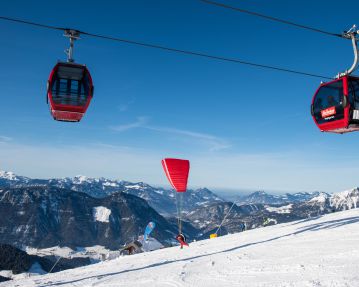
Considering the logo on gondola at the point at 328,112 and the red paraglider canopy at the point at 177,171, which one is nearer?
the logo on gondola at the point at 328,112

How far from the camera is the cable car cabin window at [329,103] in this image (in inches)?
647

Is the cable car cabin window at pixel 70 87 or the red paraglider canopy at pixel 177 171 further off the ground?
the cable car cabin window at pixel 70 87

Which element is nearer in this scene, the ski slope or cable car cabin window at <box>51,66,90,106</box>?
the ski slope

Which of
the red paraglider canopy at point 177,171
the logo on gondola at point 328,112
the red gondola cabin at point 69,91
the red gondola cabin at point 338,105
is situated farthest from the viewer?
the red paraglider canopy at point 177,171

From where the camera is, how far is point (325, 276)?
970 centimetres

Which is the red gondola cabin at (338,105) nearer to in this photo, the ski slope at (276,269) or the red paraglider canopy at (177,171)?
the ski slope at (276,269)

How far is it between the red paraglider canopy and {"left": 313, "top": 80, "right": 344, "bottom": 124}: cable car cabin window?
42.7ft

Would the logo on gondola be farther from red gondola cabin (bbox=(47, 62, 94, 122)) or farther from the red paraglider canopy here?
the red paraglider canopy

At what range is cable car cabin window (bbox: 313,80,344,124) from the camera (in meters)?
16.4

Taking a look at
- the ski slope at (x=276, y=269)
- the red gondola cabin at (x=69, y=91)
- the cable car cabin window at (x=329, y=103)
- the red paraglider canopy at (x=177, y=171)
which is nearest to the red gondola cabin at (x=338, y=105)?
the cable car cabin window at (x=329, y=103)

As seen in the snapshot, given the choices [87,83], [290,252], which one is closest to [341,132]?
[290,252]

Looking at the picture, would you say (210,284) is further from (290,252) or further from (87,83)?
(87,83)

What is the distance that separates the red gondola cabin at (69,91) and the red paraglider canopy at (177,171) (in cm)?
1238

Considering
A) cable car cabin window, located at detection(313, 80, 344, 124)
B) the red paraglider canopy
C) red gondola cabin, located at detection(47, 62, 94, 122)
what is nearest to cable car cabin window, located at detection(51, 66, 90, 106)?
red gondola cabin, located at detection(47, 62, 94, 122)
